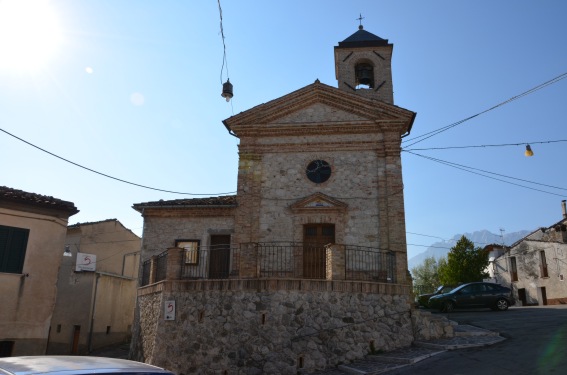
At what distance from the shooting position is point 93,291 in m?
22.8

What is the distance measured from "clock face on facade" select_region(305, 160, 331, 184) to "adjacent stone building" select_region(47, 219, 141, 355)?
1291cm

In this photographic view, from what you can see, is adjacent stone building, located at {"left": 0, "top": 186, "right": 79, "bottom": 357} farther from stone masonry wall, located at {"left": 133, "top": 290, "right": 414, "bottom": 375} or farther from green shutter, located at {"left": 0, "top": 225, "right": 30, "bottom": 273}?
stone masonry wall, located at {"left": 133, "top": 290, "right": 414, "bottom": 375}

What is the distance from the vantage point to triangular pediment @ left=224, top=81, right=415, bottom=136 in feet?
57.6

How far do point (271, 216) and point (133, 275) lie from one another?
13.3 metres

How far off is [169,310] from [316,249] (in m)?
5.49

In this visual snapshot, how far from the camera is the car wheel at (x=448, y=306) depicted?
2059 cm

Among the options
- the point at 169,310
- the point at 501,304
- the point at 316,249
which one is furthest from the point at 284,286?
the point at 501,304

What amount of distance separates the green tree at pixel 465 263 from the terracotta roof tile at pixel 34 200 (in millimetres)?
29314

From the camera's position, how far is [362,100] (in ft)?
57.3

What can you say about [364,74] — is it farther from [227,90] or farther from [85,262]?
[85,262]

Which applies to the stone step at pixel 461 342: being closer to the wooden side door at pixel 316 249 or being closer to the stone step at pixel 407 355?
the stone step at pixel 407 355

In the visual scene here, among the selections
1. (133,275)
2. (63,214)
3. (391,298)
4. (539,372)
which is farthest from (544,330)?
(133,275)

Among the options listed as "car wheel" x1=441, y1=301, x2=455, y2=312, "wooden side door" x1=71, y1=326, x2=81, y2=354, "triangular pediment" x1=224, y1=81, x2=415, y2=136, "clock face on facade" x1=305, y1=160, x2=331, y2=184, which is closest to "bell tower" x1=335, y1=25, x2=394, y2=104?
"triangular pediment" x1=224, y1=81, x2=415, y2=136

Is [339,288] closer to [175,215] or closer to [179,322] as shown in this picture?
[179,322]
